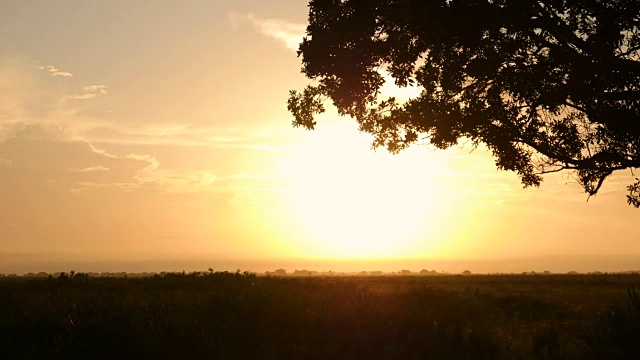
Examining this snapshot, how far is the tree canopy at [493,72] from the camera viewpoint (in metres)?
14.0

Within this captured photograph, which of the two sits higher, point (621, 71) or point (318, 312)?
point (621, 71)

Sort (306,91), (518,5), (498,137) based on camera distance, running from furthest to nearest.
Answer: (306,91)
(498,137)
(518,5)

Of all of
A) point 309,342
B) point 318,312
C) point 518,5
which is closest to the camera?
point 309,342

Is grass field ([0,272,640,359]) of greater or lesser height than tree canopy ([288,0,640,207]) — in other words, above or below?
below

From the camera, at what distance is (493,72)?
568 inches

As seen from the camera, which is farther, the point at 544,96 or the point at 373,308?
the point at 544,96

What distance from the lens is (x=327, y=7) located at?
15.5 metres

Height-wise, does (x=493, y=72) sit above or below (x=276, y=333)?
above

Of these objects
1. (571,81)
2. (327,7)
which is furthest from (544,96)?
(327,7)

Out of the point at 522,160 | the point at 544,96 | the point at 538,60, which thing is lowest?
the point at 522,160

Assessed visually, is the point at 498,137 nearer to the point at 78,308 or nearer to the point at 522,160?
the point at 522,160

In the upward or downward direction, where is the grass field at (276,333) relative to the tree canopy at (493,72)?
downward

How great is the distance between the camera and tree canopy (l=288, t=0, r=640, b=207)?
1397 centimetres

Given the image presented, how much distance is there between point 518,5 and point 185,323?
32.6ft
